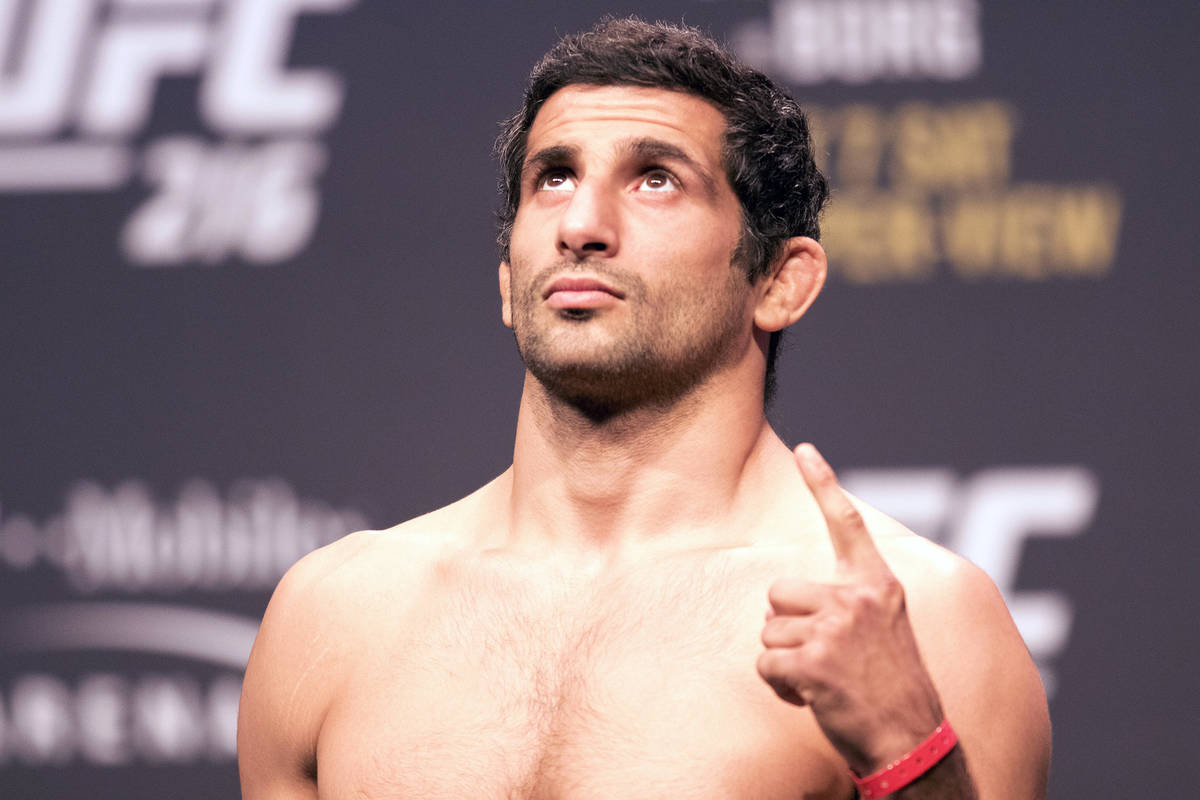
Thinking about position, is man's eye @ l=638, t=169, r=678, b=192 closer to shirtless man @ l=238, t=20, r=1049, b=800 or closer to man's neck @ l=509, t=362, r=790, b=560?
shirtless man @ l=238, t=20, r=1049, b=800

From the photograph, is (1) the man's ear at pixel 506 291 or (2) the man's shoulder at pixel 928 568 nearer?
(2) the man's shoulder at pixel 928 568

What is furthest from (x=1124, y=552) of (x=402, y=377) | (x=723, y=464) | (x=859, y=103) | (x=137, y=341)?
(x=137, y=341)

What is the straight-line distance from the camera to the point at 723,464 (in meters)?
2.04

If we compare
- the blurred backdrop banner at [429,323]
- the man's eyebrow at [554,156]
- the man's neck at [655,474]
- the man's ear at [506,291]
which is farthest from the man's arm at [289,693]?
the blurred backdrop banner at [429,323]

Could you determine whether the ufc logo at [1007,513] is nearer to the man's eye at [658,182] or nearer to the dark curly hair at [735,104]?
the dark curly hair at [735,104]

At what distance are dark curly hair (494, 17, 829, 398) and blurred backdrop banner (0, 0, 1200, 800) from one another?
0.99 m

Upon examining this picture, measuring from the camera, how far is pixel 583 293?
1953 mm

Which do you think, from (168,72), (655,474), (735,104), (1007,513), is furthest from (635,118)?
(168,72)

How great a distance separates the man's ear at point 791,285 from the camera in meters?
2.15

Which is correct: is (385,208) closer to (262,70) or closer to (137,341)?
(262,70)

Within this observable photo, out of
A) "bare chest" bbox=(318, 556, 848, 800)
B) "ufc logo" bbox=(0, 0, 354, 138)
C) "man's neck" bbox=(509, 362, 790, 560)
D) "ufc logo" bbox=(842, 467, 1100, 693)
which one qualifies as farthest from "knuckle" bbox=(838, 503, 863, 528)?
"ufc logo" bbox=(0, 0, 354, 138)

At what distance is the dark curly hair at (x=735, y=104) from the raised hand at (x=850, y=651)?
0.64 meters

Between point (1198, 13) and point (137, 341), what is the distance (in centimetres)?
267

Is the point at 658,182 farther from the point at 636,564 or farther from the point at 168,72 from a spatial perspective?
the point at 168,72
